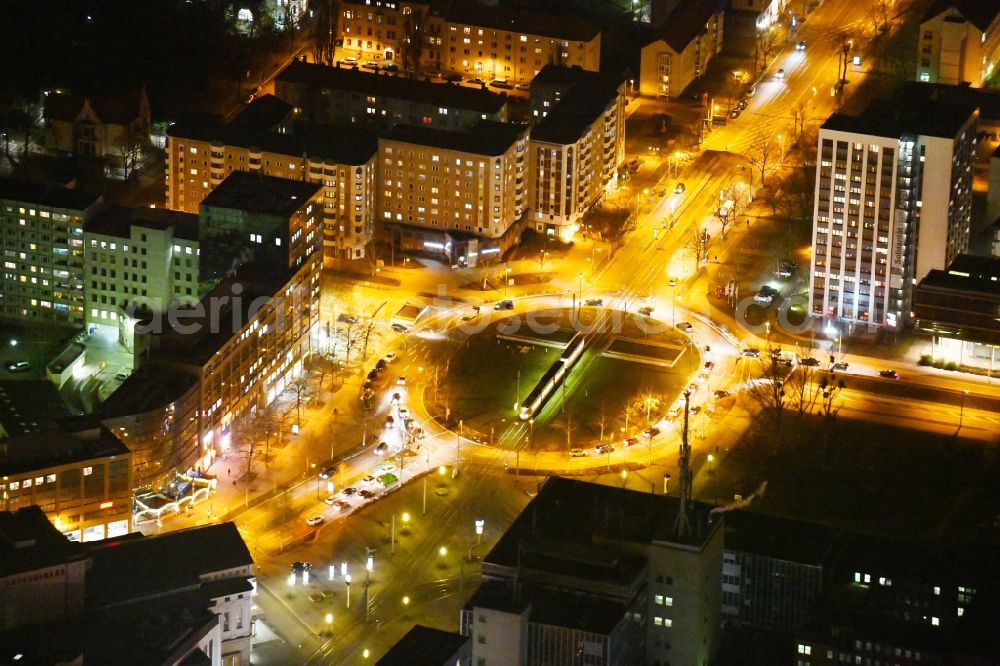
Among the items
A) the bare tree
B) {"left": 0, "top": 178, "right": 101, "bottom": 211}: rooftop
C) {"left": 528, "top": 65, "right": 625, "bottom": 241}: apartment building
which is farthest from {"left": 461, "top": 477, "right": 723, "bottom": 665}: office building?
the bare tree

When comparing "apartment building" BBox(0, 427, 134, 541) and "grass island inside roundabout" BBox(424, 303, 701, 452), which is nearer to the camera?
"apartment building" BBox(0, 427, 134, 541)

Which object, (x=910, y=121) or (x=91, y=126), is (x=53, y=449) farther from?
(x=910, y=121)

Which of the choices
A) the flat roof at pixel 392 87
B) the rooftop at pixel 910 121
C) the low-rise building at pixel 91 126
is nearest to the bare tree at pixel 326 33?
the flat roof at pixel 392 87

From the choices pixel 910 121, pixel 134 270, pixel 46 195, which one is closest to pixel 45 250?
pixel 46 195

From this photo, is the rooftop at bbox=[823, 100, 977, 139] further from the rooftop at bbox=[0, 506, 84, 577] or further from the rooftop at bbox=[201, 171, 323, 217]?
the rooftop at bbox=[0, 506, 84, 577]

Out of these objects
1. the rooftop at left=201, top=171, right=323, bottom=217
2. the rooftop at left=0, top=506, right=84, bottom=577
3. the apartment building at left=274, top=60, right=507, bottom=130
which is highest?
the apartment building at left=274, top=60, right=507, bottom=130

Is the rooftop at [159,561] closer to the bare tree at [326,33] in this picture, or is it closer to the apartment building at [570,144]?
the apartment building at [570,144]
